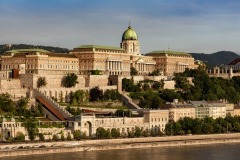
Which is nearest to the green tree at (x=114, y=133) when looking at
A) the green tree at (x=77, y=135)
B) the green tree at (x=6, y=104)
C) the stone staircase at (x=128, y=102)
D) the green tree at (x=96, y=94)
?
the green tree at (x=77, y=135)

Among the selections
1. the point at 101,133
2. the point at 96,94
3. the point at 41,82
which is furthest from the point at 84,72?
the point at 101,133

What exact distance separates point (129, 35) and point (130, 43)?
1669 millimetres

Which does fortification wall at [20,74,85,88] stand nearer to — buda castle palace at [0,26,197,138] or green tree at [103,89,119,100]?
buda castle palace at [0,26,197,138]

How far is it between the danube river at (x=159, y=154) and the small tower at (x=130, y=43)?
41.4 m

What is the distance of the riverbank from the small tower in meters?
33.7

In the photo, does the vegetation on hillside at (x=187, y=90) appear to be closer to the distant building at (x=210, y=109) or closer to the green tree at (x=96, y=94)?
the distant building at (x=210, y=109)

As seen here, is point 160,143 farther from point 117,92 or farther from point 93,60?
point 93,60

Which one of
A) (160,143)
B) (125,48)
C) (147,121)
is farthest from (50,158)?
(125,48)

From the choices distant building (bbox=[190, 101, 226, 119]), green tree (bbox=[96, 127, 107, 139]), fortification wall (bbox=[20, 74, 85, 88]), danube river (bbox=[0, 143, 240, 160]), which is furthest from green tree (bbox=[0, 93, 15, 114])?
distant building (bbox=[190, 101, 226, 119])

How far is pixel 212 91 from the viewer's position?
86938 mm

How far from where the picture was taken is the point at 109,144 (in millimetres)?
59031

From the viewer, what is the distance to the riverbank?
5310 cm

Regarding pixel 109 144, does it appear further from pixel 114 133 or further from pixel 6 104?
pixel 6 104

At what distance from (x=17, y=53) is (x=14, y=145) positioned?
32660 mm
